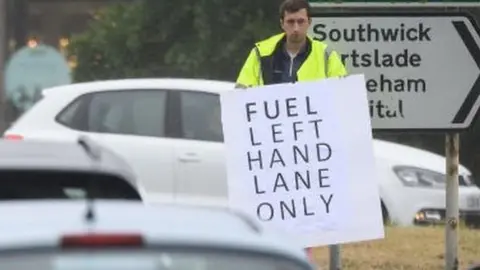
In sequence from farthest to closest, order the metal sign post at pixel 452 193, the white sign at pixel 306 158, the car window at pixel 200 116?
the car window at pixel 200 116 → the metal sign post at pixel 452 193 → the white sign at pixel 306 158

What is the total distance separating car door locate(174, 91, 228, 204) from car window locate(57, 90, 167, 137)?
209mm

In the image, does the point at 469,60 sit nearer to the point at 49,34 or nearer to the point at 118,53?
the point at 118,53

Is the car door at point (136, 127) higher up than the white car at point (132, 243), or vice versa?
the car door at point (136, 127)

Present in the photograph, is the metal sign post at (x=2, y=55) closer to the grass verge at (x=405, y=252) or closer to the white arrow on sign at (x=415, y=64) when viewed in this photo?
the grass verge at (x=405, y=252)

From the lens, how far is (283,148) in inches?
317

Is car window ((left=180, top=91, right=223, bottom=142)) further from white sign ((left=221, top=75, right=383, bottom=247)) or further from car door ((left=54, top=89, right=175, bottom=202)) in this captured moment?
white sign ((left=221, top=75, right=383, bottom=247))

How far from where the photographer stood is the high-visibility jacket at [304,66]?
8.15 metres

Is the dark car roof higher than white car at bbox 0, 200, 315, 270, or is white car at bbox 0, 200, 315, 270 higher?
the dark car roof

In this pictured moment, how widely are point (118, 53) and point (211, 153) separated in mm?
12518

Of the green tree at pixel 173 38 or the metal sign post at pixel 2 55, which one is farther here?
the green tree at pixel 173 38

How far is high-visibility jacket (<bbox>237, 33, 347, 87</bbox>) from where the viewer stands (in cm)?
815

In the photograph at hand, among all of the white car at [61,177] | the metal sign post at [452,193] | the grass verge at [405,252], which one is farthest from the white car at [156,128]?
the white car at [61,177]

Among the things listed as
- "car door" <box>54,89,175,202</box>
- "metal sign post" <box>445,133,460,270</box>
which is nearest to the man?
"metal sign post" <box>445,133,460,270</box>

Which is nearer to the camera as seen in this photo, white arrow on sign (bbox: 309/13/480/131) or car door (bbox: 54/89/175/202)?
white arrow on sign (bbox: 309/13/480/131)
